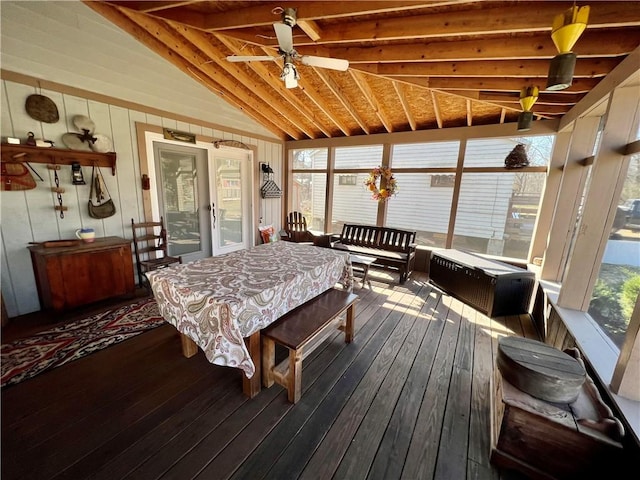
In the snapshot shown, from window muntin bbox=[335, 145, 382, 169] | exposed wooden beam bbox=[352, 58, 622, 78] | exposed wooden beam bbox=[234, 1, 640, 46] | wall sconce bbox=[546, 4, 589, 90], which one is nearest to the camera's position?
wall sconce bbox=[546, 4, 589, 90]

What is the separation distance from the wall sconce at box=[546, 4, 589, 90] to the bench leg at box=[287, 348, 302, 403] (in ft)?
6.83

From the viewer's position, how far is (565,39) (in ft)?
3.86

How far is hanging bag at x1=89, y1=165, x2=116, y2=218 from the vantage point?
3.11 m

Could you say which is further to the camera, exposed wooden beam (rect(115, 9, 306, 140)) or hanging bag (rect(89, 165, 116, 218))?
hanging bag (rect(89, 165, 116, 218))

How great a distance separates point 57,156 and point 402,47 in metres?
3.91

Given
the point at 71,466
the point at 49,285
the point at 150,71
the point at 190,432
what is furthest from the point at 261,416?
the point at 150,71

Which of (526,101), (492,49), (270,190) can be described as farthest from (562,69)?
(270,190)

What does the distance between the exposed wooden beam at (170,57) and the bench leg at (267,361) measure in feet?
12.6

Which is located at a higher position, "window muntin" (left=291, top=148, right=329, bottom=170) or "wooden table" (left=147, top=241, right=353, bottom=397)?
"window muntin" (left=291, top=148, right=329, bottom=170)

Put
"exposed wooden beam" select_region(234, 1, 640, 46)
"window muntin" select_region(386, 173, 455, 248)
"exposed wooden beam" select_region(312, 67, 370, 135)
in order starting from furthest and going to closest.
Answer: "window muntin" select_region(386, 173, 455, 248) < "exposed wooden beam" select_region(312, 67, 370, 135) < "exposed wooden beam" select_region(234, 1, 640, 46)

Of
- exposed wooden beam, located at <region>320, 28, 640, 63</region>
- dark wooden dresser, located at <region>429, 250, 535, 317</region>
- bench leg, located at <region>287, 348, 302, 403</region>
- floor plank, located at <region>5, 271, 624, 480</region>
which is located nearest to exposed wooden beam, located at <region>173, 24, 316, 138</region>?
exposed wooden beam, located at <region>320, 28, 640, 63</region>

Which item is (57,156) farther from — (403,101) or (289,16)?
(403,101)

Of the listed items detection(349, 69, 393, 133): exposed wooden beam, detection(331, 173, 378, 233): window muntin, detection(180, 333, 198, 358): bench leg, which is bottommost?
detection(180, 333, 198, 358): bench leg

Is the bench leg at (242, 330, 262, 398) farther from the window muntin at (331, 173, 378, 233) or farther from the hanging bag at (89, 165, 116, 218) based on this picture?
the window muntin at (331, 173, 378, 233)
